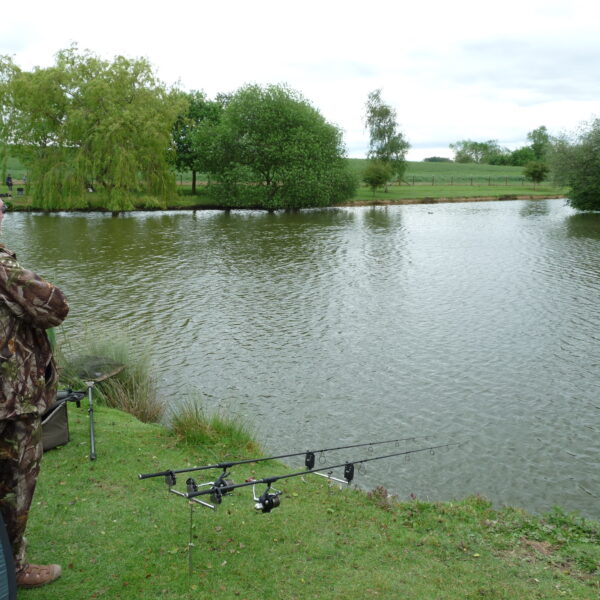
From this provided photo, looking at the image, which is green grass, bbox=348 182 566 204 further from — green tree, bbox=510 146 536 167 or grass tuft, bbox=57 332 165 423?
green tree, bbox=510 146 536 167

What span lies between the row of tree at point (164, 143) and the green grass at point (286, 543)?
3665cm

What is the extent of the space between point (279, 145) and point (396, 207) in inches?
559

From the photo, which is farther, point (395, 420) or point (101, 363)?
point (395, 420)

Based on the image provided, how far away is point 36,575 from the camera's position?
432 cm

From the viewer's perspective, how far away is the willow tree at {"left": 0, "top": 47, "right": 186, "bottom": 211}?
3975cm

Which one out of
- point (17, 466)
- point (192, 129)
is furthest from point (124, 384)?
point (192, 129)

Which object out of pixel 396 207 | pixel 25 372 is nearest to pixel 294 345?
pixel 25 372

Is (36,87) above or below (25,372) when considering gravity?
above

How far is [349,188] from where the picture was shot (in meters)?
53.5

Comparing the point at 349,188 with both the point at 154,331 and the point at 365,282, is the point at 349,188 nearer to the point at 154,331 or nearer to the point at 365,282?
the point at 365,282

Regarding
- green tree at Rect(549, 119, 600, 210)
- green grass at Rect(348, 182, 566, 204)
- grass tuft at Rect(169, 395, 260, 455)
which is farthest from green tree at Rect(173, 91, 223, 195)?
grass tuft at Rect(169, 395, 260, 455)

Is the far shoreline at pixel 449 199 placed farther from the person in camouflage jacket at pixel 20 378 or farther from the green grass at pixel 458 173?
the person in camouflage jacket at pixel 20 378

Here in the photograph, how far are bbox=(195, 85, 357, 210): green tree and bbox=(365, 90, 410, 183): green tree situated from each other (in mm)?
24525

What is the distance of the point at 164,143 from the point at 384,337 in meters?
30.4
